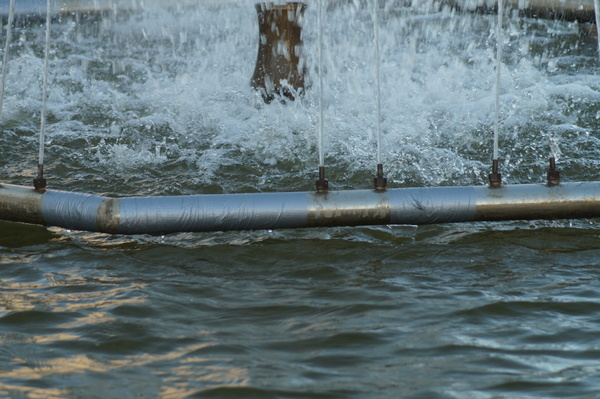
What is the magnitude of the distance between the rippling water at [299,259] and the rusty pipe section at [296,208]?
0.21 metres

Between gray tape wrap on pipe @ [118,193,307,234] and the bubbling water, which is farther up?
the bubbling water

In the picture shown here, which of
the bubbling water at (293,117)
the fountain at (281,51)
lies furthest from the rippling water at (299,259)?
the fountain at (281,51)

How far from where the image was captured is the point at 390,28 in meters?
13.9

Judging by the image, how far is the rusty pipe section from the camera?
504cm

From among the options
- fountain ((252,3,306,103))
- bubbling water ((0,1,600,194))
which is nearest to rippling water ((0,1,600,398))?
bubbling water ((0,1,600,194))

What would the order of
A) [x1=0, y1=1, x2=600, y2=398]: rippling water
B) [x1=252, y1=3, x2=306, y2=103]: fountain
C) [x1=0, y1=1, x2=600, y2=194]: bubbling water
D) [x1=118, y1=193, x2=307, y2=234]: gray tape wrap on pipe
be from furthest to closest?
[x1=252, y1=3, x2=306, y2=103]: fountain < [x1=0, y1=1, x2=600, y2=194]: bubbling water < [x1=118, y1=193, x2=307, y2=234]: gray tape wrap on pipe < [x1=0, y1=1, x2=600, y2=398]: rippling water

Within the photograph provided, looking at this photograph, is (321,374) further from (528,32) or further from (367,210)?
(528,32)

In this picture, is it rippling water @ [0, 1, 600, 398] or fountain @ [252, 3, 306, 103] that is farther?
fountain @ [252, 3, 306, 103]

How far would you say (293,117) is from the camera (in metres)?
8.02

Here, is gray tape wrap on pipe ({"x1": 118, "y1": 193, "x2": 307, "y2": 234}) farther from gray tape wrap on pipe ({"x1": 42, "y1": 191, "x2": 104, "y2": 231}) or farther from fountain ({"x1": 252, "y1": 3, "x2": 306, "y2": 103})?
fountain ({"x1": 252, "y1": 3, "x2": 306, "y2": 103})

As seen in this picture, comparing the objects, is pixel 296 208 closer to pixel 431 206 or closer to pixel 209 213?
pixel 209 213

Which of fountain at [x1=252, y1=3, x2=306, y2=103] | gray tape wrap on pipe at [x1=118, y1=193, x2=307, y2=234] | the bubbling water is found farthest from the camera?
fountain at [x1=252, y1=3, x2=306, y2=103]

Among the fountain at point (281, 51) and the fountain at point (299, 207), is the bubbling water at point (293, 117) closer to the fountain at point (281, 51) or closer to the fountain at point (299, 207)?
the fountain at point (281, 51)

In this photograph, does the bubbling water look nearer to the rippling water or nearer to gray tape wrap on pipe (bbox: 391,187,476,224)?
the rippling water
